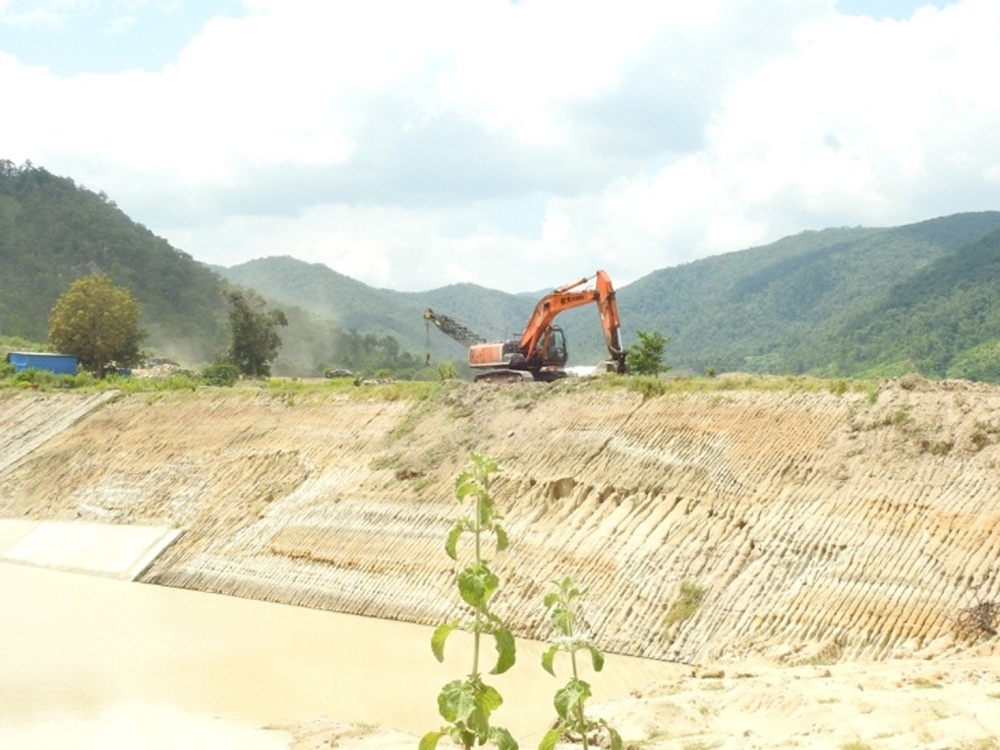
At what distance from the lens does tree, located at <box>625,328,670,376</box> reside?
119ft

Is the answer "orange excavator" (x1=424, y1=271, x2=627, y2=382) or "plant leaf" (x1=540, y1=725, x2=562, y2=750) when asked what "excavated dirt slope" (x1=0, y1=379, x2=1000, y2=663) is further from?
"plant leaf" (x1=540, y1=725, x2=562, y2=750)

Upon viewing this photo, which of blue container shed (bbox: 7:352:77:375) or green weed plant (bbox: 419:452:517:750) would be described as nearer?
green weed plant (bbox: 419:452:517:750)

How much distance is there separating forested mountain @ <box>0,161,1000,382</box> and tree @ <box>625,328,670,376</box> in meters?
7.59

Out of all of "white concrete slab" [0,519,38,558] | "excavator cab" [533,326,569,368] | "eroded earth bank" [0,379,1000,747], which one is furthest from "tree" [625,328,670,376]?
"white concrete slab" [0,519,38,558]

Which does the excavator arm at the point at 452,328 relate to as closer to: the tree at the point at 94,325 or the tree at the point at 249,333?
the tree at the point at 249,333

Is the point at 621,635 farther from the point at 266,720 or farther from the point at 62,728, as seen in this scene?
the point at 62,728

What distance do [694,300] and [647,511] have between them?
428 feet

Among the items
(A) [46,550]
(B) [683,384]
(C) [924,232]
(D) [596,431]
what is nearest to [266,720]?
(D) [596,431]

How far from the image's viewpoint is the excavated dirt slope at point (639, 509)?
15.3m

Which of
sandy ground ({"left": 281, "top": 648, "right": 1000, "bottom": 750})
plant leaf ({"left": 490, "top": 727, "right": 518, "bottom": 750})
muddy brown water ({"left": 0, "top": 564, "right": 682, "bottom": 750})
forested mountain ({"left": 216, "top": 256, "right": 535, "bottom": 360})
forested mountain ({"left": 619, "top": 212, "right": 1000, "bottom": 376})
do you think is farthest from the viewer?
forested mountain ({"left": 216, "top": 256, "right": 535, "bottom": 360})

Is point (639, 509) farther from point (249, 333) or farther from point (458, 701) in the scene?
point (249, 333)

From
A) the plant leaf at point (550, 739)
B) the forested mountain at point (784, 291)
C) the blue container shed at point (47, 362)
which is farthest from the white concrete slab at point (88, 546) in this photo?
the forested mountain at point (784, 291)

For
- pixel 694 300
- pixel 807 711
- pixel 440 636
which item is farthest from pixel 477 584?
pixel 694 300

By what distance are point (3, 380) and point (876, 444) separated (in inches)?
1412
